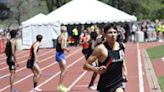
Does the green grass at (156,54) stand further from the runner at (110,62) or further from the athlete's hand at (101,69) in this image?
the athlete's hand at (101,69)

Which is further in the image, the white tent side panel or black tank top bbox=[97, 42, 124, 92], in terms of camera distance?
the white tent side panel

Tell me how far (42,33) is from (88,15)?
4.34 m

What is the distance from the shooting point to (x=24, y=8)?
108000mm

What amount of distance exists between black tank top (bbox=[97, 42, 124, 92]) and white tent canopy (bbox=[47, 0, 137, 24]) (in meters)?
37.6

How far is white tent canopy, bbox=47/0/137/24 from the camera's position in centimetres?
4631

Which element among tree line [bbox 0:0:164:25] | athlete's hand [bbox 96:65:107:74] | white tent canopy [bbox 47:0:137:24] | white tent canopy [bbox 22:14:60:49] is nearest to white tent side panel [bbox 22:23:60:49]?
white tent canopy [bbox 22:14:60:49]

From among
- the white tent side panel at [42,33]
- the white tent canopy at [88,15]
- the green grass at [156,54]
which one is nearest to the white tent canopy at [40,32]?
the white tent side panel at [42,33]

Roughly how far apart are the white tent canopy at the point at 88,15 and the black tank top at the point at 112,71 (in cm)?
3756

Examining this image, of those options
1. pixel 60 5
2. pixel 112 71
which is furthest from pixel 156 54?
pixel 60 5

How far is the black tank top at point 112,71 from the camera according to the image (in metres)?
8.23

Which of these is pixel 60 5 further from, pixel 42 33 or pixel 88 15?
pixel 42 33

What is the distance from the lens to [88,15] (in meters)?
46.9

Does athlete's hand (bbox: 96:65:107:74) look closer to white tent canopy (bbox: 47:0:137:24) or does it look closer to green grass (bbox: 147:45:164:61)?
green grass (bbox: 147:45:164:61)

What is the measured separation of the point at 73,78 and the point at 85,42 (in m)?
2.35
